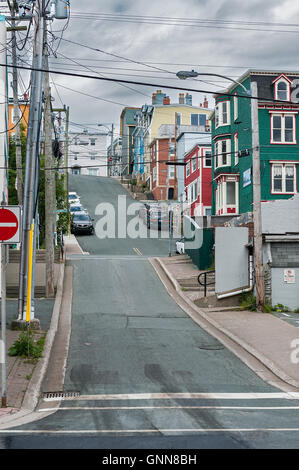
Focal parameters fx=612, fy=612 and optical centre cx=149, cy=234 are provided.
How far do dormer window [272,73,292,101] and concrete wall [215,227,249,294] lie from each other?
1810 cm

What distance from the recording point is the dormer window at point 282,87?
133ft

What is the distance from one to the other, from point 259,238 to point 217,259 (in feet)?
8.62

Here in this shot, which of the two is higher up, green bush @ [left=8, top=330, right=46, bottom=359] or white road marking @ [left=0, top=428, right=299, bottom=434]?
green bush @ [left=8, top=330, right=46, bottom=359]

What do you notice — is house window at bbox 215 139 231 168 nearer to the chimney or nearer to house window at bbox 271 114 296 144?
house window at bbox 271 114 296 144

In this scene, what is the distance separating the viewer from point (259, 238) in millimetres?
23031

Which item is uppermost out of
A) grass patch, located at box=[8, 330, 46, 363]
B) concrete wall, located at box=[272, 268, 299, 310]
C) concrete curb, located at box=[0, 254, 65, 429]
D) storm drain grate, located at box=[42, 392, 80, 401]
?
concrete wall, located at box=[272, 268, 299, 310]

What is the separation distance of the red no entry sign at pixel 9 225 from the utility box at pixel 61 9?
12.6m

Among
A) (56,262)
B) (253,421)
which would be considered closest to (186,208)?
(56,262)

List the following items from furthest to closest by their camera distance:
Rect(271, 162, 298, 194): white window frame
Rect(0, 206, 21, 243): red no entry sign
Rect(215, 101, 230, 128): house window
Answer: Rect(215, 101, 230, 128): house window → Rect(271, 162, 298, 194): white window frame → Rect(0, 206, 21, 243): red no entry sign

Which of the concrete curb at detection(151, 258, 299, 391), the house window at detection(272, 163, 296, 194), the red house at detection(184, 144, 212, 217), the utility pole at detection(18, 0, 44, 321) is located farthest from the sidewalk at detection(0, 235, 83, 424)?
the red house at detection(184, 144, 212, 217)

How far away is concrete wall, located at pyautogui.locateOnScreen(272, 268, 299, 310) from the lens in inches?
A: 936

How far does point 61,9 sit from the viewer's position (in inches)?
829

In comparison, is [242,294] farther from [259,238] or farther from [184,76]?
[184,76]

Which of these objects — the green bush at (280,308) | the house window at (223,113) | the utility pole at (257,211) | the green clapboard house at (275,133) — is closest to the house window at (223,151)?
the house window at (223,113)
